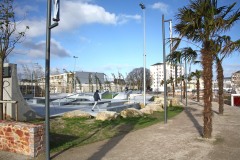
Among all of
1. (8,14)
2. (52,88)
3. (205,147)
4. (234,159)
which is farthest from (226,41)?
(52,88)

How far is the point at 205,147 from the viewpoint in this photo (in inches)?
331

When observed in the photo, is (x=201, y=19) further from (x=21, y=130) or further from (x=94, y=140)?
(x=21, y=130)

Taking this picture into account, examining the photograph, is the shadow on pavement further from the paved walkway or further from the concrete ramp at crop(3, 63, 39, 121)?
→ the concrete ramp at crop(3, 63, 39, 121)

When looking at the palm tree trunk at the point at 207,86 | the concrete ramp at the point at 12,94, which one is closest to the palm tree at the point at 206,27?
the palm tree trunk at the point at 207,86

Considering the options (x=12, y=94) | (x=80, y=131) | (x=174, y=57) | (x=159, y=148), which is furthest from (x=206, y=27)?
(x=12, y=94)

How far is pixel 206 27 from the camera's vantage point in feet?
31.8

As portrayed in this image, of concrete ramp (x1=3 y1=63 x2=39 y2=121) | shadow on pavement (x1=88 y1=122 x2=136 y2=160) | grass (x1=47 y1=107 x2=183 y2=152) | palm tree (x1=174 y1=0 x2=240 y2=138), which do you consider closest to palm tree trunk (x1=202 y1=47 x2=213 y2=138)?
palm tree (x1=174 y1=0 x2=240 y2=138)

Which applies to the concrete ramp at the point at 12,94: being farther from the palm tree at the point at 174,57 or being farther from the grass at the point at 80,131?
the palm tree at the point at 174,57

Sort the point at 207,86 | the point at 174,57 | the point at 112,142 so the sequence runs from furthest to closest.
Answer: the point at 174,57 < the point at 207,86 < the point at 112,142

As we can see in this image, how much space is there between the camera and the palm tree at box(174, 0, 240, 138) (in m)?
9.66

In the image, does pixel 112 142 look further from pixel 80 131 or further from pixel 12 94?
pixel 12 94

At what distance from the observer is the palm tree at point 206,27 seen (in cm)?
966

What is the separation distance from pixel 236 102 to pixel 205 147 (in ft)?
72.2

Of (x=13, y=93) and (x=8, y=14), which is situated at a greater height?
(x=8, y=14)
